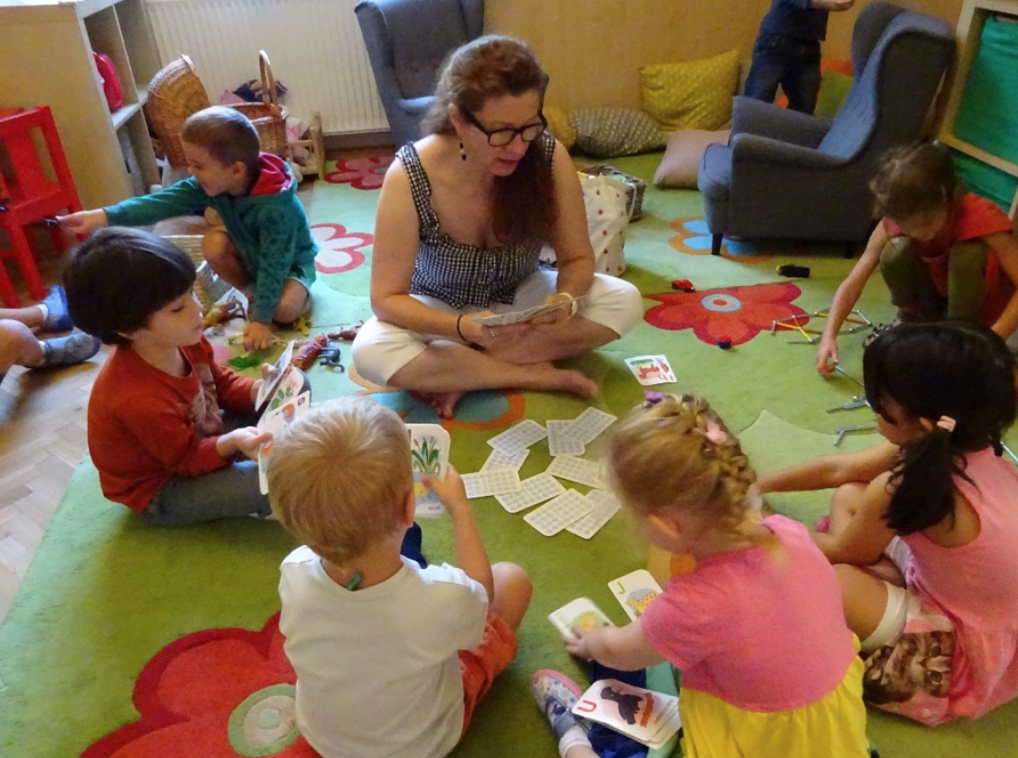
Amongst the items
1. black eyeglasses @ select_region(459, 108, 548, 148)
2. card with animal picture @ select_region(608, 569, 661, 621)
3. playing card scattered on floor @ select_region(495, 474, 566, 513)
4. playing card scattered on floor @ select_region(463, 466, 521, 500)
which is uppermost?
black eyeglasses @ select_region(459, 108, 548, 148)

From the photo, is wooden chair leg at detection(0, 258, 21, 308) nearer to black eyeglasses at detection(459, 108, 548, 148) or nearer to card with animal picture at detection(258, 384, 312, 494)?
card with animal picture at detection(258, 384, 312, 494)

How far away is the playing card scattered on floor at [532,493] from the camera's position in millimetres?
2041

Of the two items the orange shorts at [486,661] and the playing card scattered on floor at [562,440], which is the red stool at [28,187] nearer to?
the playing card scattered on floor at [562,440]

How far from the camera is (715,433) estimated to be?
3.65 feet

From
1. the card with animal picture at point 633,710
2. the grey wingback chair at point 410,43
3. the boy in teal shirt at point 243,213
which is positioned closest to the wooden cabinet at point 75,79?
the boy in teal shirt at point 243,213

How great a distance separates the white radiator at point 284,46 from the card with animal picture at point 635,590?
12.4ft

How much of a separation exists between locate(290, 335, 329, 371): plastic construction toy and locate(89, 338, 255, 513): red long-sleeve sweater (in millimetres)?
610

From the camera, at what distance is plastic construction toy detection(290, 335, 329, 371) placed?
106 inches

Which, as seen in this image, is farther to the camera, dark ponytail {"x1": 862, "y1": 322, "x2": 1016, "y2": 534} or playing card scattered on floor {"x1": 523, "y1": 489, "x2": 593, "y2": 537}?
playing card scattered on floor {"x1": 523, "y1": 489, "x2": 593, "y2": 537}

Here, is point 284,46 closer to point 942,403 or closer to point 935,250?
point 935,250

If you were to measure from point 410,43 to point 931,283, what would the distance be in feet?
9.74

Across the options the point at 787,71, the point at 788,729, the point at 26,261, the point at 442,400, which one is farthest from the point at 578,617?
the point at 787,71

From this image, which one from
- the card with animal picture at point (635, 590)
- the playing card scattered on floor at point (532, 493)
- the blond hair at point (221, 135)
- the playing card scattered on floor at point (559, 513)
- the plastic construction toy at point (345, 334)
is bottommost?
the card with animal picture at point (635, 590)

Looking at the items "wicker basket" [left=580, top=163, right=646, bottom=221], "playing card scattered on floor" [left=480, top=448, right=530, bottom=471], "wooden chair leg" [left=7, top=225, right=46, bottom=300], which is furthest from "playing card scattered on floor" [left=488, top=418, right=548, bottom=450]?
"wooden chair leg" [left=7, top=225, right=46, bottom=300]
